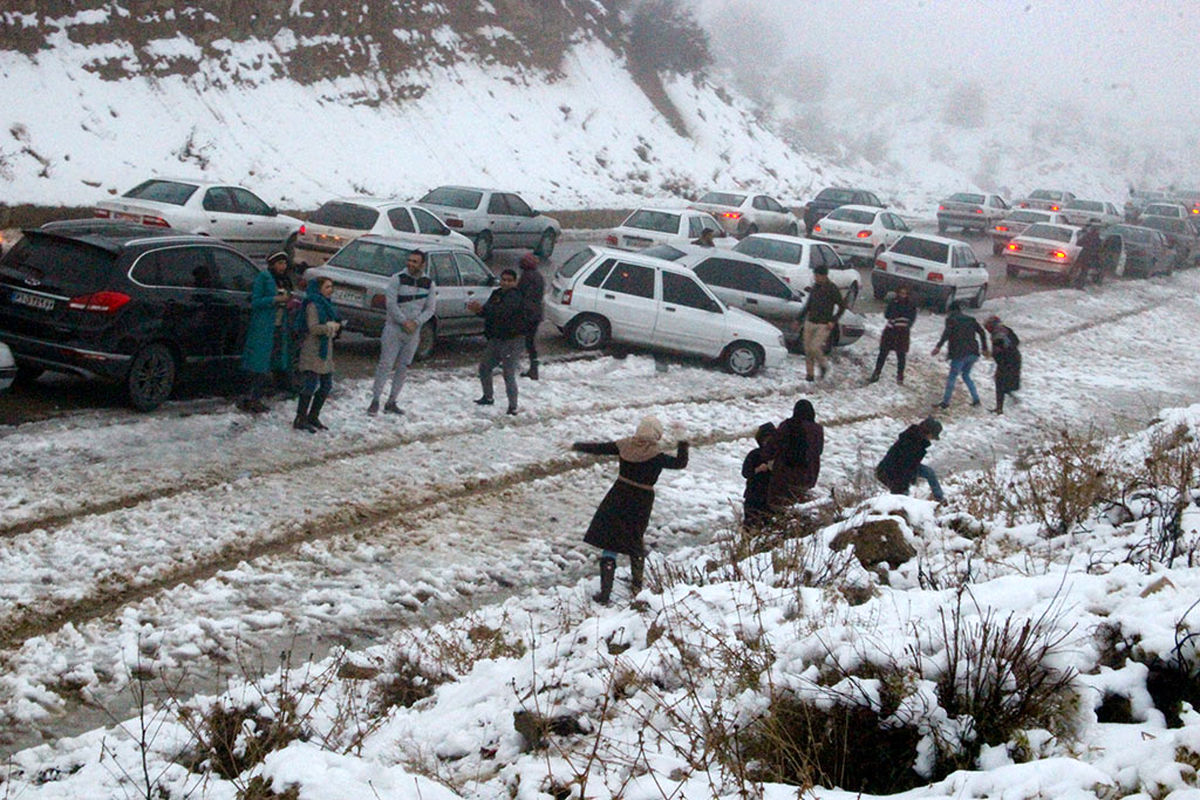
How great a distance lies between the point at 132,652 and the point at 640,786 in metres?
3.47

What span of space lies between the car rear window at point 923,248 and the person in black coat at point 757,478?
16.5 meters

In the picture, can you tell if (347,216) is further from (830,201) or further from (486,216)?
(830,201)

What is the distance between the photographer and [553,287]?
664 inches

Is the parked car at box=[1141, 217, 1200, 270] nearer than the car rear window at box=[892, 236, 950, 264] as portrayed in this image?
No

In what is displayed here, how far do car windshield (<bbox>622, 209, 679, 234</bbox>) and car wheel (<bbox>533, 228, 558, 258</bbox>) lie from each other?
2275 mm

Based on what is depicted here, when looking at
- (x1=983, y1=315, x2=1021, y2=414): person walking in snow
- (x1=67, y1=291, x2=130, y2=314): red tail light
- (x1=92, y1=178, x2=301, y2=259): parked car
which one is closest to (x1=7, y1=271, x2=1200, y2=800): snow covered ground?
(x1=67, y1=291, x2=130, y2=314): red tail light

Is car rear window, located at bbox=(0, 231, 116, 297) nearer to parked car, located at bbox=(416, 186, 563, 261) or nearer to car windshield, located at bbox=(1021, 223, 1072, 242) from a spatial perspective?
parked car, located at bbox=(416, 186, 563, 261)

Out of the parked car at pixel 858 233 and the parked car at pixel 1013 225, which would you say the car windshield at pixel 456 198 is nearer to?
the parked car at pixel 858 233

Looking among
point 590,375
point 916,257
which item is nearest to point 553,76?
point 916,257

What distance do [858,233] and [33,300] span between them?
72.1ft

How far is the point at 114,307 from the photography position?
1028 cm

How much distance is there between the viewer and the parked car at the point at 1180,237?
40531mm

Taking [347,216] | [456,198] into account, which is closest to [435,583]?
[347,216]

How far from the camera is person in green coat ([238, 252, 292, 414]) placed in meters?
11.1
